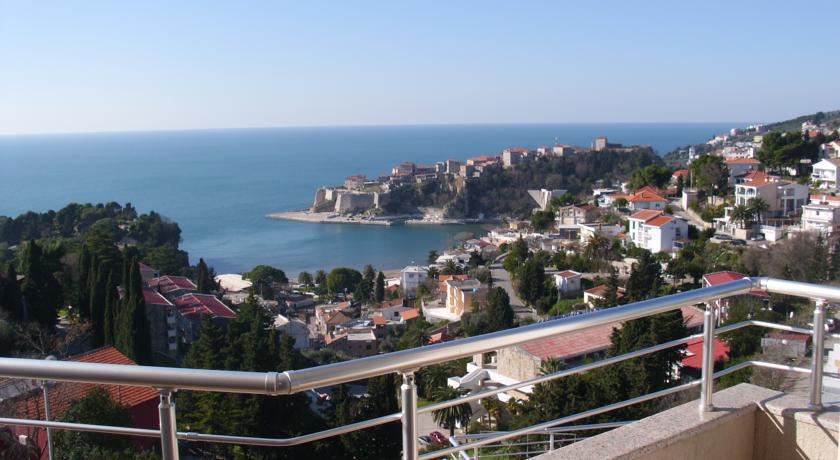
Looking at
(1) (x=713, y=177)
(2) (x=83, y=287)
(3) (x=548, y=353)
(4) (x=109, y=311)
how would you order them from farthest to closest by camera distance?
(1) (x=713, y=177), (2) (x=83, y=287), (4) (x=109, y=311), (3) (x=548, y=353)

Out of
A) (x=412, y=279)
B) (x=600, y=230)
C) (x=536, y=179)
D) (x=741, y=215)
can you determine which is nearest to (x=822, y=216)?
(x=741, y=215)

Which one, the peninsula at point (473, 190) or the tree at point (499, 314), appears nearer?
the tree at point (499, 314)

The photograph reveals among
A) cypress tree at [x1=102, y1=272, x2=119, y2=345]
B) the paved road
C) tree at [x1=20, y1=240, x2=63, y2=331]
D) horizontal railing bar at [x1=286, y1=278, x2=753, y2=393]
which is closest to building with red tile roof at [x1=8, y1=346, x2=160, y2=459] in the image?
horizontal railing bar at [x1=286, y1=278, x2=753, y2=393]

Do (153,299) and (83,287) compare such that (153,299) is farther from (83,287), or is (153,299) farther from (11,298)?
(11,298)

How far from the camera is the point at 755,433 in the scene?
1.64 metres

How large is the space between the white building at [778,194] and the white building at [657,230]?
2.27m

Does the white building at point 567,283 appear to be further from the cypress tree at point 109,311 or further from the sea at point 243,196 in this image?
the sea at point 243,196

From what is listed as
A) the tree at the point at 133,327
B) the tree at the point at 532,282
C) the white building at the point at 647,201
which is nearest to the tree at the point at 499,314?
the tree at the point at 532,282

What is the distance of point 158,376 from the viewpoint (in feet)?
3.27

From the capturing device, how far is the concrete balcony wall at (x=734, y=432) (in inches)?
56.4

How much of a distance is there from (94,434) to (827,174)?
28.9 metres

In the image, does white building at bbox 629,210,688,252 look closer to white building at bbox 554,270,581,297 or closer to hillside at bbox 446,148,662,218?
white building at bbox 554,270,581,297

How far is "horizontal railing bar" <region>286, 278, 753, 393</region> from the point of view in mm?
1014

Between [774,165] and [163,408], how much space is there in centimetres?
3260
